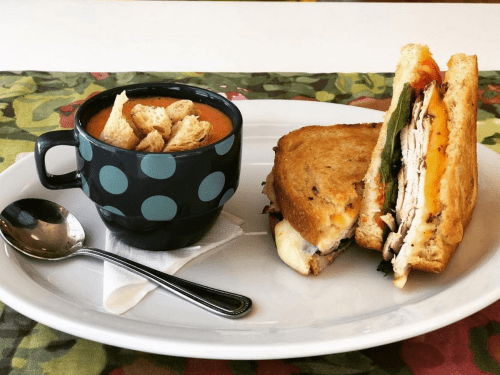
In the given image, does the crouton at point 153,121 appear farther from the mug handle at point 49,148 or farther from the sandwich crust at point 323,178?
the sandwich crust at point 323,178

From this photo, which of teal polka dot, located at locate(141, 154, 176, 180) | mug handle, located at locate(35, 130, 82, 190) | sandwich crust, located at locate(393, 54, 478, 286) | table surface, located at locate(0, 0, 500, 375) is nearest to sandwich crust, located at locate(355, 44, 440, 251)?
sandwich crust, located at locate(393, 54, 478, 286)

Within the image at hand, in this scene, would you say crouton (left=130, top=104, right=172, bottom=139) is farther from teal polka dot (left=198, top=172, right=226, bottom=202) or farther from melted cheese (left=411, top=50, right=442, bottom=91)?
melted cheese (left=411, top=50, right=442, bottom=91)

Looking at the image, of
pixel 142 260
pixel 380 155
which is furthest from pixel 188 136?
pixel 380 155

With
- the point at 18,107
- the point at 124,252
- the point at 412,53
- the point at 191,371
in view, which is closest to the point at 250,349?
the point at 191,371

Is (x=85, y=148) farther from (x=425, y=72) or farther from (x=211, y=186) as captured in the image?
(x=425, y=72)

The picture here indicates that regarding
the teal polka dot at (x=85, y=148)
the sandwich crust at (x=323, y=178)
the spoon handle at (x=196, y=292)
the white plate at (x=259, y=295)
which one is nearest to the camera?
the white plate at (x=259, y=295)

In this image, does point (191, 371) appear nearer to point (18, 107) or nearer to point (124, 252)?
point (124, 252)

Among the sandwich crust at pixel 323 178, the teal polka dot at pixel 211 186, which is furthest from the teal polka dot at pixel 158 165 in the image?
the sandwich crust at pixel 323 178
